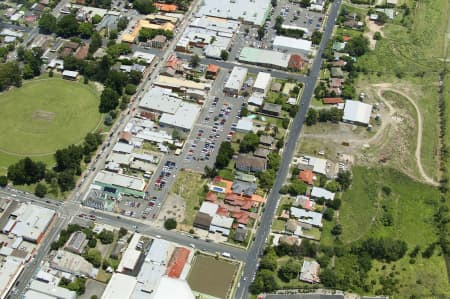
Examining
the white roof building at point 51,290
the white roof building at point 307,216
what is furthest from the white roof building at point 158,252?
the white roof building at point 307,216

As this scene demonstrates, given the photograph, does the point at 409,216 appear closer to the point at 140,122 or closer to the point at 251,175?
the point at 251,175

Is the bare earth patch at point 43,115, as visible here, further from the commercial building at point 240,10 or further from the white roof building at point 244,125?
the commercial building at point 240,10

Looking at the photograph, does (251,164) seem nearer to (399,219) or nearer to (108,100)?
(399,219)

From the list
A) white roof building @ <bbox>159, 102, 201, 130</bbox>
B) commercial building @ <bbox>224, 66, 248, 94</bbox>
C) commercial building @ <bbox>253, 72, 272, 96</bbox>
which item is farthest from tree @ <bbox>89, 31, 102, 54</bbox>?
commercial building @ <bbox>253, 72, 272, 96</bbox>

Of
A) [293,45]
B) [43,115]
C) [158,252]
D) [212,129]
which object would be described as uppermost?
[293,45]

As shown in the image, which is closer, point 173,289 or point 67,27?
point 173,289

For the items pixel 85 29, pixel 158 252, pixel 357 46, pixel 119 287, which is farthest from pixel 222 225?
pixel 85 29

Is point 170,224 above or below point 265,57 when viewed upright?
below
